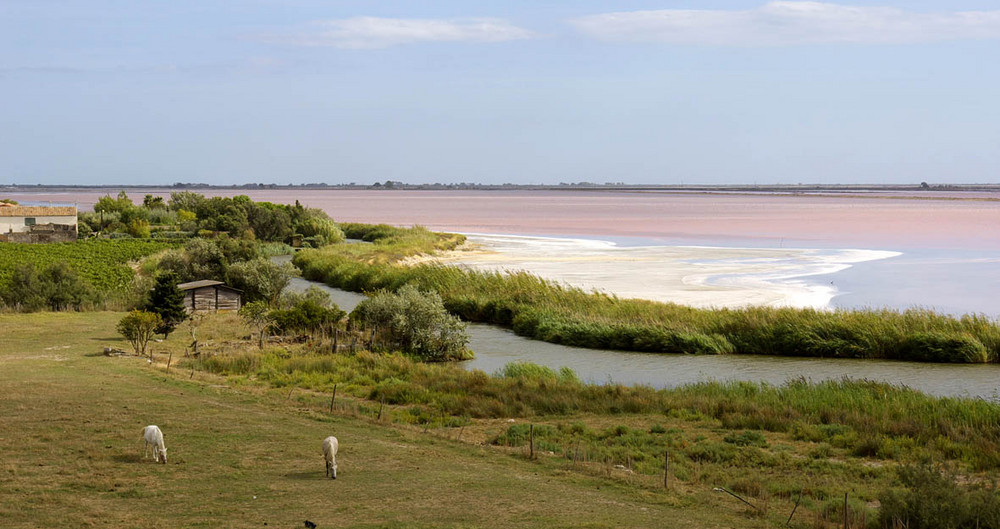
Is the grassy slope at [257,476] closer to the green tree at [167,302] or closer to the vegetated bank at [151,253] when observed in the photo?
the green tree at [167,302]

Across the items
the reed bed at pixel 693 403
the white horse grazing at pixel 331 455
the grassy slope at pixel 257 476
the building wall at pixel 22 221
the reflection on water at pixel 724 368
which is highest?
the building wall at pixel 22 221

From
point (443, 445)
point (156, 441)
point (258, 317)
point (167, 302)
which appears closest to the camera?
point (156, 441)

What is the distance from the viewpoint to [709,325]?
120ft

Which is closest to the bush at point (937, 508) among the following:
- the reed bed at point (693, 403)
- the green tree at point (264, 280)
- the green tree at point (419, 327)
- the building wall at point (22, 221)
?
the reed bed at point (693, 403)

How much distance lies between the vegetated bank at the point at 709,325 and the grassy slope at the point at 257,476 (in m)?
17.3

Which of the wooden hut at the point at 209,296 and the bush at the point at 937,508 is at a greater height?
the bush at the point at 937,508

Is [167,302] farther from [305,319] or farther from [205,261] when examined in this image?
[205,261]

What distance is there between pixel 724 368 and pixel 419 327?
11318 mm

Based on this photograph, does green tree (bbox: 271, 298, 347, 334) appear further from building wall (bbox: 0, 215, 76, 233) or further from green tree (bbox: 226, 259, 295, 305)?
building wall (bbox: 0, 215, 76, 233)

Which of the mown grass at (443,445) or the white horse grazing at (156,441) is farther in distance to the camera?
the white horse grazing at (156,441)

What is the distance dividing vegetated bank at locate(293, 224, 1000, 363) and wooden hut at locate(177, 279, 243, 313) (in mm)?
9761

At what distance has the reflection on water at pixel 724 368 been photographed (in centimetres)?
2859

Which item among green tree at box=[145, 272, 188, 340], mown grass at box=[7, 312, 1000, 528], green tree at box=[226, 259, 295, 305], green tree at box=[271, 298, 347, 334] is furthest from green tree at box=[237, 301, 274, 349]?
green tree at box=[226, 259, 295, 305]

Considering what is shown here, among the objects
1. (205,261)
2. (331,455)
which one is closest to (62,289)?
(205,261)
